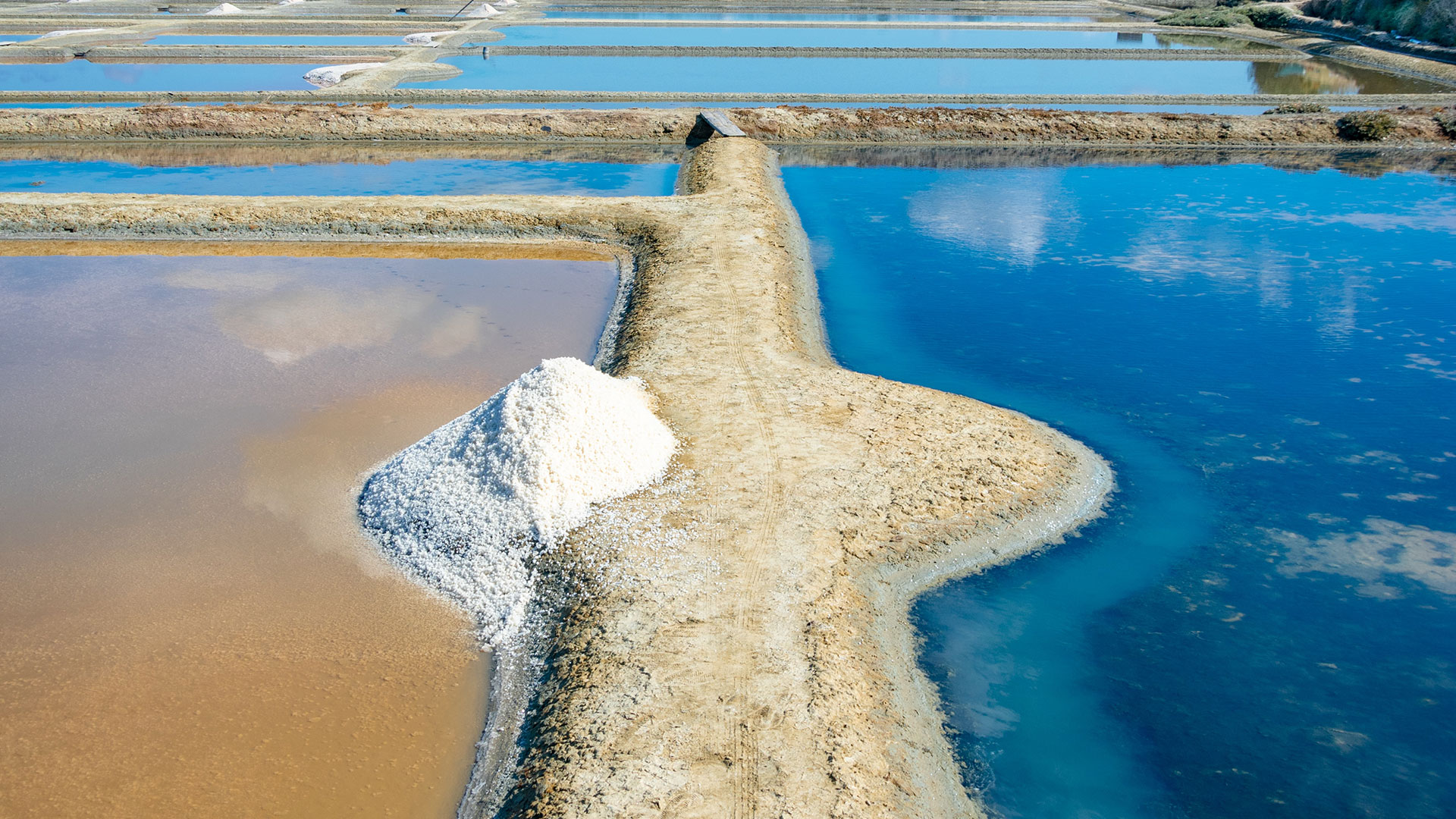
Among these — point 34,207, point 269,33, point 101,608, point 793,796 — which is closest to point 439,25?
point 269,33

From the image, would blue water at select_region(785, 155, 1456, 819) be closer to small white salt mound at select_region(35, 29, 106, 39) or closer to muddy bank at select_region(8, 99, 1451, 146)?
muddy bank at select_region(8, 99, 1451, 146)

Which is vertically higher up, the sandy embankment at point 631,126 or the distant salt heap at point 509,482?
the sandy embankment at point 631,126

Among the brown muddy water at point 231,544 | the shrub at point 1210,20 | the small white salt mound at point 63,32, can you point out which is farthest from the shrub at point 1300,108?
the small white salt mound at point 63,32

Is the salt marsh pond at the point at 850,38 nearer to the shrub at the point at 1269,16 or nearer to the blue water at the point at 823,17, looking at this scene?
the blue water at the point at 823,17

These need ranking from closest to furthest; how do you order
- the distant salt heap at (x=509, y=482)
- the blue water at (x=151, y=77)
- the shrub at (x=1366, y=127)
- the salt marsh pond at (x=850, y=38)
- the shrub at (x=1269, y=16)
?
the distant salt heap at (x=509, y=482) < the shrub at (x=1366, y=127) < the blue water at (x=151, y=77) < the salt marsh pond at (x=850, y=38) < the shrub at (x=1269, y=16)

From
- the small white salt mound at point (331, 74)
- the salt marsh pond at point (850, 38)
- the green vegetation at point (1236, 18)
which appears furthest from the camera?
the green vegetation at point (1236, 18)

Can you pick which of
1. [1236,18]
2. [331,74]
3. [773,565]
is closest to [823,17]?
[1236,18]

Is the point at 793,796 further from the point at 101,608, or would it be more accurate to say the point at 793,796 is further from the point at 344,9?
the point at 344,9

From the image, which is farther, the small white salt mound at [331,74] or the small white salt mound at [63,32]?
the small white salt mound at [63,32]
